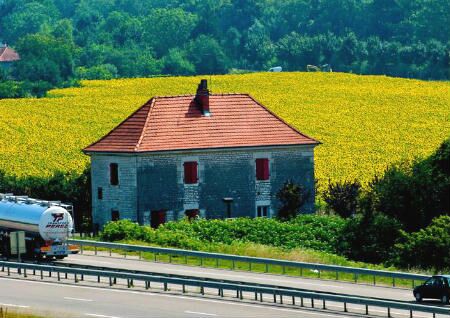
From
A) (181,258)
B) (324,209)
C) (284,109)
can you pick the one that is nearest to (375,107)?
(284,109)

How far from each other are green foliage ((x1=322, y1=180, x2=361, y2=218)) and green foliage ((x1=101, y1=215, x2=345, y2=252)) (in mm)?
4515

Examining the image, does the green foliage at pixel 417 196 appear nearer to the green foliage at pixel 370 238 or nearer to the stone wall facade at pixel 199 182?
the green foliage at pixel 370 238

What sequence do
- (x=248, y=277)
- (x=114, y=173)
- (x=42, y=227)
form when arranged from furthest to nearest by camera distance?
1. (x=114, y=173)
2. (x=42, y=227)
3. (x=248, y=277)

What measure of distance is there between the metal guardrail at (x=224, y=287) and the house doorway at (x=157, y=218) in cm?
1708

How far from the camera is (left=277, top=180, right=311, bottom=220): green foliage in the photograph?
2864 inches

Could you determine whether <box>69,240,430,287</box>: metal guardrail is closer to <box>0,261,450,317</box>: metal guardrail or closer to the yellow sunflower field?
<box>0,261,450,317</box>: metal guardrail

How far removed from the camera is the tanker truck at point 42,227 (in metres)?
57.0

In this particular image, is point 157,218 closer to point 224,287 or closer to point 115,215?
point 115,215

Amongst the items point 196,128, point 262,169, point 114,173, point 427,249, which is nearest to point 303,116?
point 262,169

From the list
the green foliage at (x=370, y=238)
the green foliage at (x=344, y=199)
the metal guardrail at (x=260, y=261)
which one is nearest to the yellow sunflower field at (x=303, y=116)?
the green foliage at (x=344, y=199)

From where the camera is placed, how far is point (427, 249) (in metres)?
58.2

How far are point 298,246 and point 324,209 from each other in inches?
480

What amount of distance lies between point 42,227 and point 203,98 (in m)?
22.4

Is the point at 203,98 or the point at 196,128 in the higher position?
the point at 203,98
